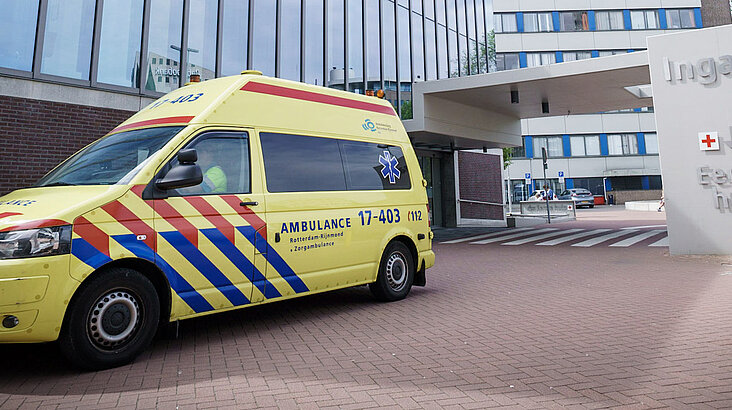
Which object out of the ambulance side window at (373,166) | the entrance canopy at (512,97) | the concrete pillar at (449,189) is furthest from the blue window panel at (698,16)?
the ambulance side window at (373,166)

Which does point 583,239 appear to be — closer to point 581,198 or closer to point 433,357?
point 433,357

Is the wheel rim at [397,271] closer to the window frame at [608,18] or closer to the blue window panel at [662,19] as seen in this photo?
the window frame at [608,18]

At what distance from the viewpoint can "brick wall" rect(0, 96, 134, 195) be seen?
347 inches

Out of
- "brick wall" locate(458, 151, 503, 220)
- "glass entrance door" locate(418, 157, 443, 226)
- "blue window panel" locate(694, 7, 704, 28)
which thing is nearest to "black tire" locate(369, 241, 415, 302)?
"glass entrance door" locate(418, 157, 443, 226)

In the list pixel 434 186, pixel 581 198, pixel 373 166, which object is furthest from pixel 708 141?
pixel 581 198

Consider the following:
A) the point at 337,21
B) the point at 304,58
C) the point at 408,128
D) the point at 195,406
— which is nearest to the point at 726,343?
the point at 195,406

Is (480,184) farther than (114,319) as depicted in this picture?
Yes

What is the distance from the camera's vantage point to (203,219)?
4461 mm

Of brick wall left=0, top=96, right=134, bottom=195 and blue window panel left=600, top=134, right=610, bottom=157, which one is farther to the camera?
blue window panel left=600, top=134, right=610, bottom=157

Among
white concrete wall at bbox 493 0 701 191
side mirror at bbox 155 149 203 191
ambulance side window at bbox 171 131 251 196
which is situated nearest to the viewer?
side mirror at bbox 155 149 203 191

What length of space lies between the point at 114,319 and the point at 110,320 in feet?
0.10

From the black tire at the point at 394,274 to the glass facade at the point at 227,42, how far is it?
750cm

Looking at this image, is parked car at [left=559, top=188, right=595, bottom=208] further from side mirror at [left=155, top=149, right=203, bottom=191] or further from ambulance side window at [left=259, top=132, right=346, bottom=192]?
side mirror at [left=155, top=149, right=203, bottom=191]

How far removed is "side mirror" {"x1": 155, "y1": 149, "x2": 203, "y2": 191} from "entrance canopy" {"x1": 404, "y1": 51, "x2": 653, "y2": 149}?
11.1 m
